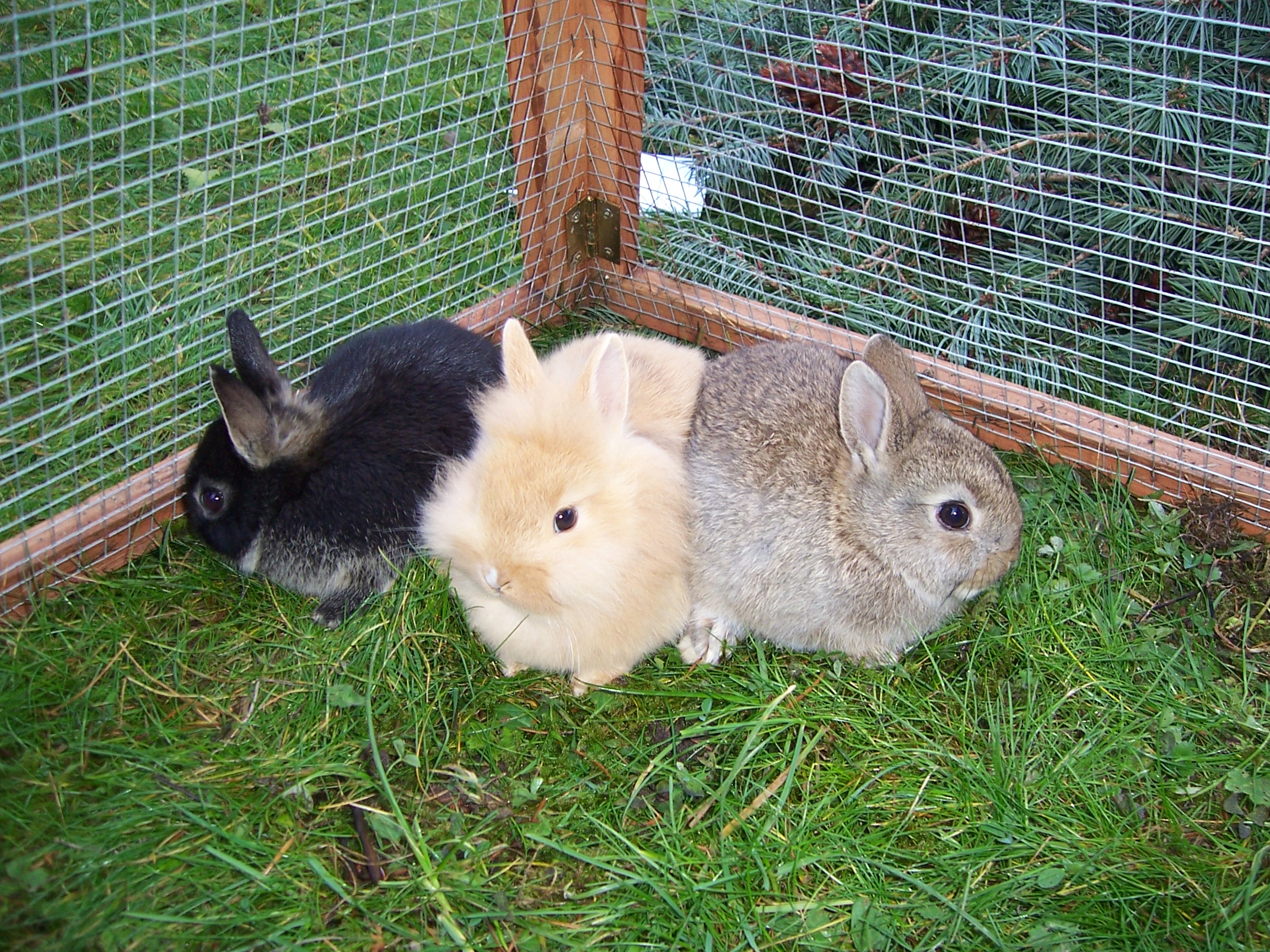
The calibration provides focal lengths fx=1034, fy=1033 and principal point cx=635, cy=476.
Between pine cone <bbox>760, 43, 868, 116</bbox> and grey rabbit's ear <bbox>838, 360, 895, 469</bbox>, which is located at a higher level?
pine cone <bbox>760, 43, 868, 116</bbox>

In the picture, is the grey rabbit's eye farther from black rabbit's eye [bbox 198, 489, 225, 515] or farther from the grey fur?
black rabbit's eye [bbox 198, 489, 225, 515]

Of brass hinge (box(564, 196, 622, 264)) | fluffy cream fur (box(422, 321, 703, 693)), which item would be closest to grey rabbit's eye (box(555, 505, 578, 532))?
fluffy cream fur (box(422, 321, 703, 693))

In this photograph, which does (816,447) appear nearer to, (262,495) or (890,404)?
(890,404)

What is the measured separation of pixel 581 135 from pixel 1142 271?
2.27 m

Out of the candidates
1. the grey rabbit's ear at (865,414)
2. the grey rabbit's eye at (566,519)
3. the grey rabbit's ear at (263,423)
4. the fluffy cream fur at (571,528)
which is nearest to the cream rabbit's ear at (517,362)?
the fluffy cream fur at (571,528)

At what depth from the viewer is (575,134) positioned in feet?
13.3

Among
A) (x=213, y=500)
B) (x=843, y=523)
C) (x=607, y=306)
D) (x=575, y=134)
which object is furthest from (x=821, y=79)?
(x=213, y=500)

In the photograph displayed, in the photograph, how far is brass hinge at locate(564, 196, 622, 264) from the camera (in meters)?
4.23

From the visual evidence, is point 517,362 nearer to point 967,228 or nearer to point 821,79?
point 821,79

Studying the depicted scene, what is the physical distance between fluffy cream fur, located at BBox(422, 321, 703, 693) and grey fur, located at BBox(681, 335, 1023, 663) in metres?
0.19

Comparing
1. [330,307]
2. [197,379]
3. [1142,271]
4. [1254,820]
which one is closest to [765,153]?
[1142,271]

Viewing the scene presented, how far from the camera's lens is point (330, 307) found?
3.86 m

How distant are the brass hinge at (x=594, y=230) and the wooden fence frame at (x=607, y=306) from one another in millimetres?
13

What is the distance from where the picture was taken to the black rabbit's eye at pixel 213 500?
3133 mm
